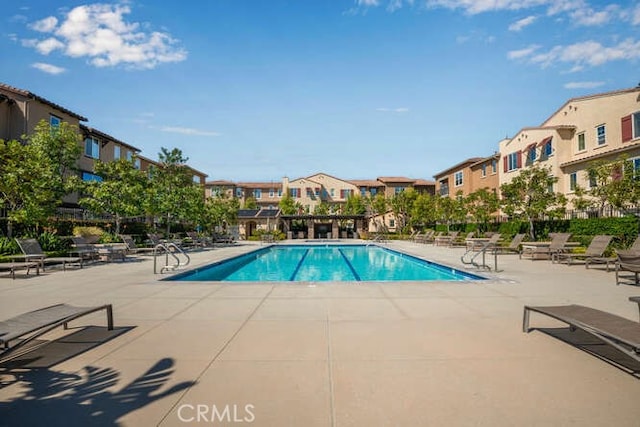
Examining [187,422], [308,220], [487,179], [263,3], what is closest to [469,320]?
[187,422]

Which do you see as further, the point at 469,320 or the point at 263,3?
the point at 263,3

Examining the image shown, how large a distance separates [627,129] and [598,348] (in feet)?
80.5

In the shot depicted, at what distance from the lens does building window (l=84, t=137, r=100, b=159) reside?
2867 cm

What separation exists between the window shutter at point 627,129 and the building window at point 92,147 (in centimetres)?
3742

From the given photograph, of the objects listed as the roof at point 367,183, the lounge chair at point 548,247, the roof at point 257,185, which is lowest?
the lounge chair at point 548,247

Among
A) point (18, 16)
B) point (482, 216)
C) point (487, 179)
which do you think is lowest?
point (482, 216)

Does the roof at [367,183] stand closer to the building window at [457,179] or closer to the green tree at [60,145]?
the building window at [457,179]

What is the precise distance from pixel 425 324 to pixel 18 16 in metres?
16.1

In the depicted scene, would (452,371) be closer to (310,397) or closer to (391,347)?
(391,347)

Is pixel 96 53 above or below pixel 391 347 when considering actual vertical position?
above

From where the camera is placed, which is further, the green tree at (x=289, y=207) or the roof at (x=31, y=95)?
the green tree at (x=289, y=207)

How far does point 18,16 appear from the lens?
12445 millimetres

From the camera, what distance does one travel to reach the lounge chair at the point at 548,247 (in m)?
14.7

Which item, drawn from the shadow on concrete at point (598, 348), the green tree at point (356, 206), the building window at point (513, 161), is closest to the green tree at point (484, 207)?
the building window at point (513, 161)
